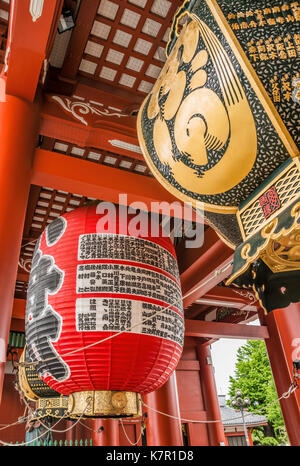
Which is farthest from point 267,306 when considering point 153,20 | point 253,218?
point 153,20

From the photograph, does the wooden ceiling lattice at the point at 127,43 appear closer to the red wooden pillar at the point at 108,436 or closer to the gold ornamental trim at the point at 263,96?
the gold ornamental trim at the point at 263,96

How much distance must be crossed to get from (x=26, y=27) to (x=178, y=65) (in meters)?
1.13

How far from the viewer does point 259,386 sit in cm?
1350

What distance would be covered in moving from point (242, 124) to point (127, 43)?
1976 mm

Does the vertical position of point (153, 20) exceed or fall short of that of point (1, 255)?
it exceeds it

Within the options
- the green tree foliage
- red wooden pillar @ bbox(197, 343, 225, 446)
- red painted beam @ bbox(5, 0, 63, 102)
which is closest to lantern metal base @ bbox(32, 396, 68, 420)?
red painted beam @ bbox(5, 0, 63, 102)

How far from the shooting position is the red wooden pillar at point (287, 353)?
3711mm

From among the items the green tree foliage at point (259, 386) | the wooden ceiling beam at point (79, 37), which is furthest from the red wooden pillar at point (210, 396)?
the wooden ceiling beam at point (79, 37)

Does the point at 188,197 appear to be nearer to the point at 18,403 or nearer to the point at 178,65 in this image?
the point at 178,65

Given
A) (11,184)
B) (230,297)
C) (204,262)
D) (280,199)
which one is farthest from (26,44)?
(230,297)

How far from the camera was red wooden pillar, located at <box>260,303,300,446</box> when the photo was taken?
3711mm

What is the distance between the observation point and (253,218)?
3.09 feet

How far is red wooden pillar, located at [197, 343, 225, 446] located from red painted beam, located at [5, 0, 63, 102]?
24.5 feet

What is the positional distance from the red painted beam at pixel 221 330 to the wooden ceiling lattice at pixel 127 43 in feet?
13.0
